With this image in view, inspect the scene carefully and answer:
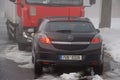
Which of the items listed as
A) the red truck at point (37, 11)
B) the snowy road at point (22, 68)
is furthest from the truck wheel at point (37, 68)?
the red truck at point (37, 11)

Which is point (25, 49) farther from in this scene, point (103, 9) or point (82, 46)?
Answer: point (103, 9)

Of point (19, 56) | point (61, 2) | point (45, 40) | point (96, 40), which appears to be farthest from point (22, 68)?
point (61, 2)

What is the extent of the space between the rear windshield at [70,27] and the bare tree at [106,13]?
43.7ft

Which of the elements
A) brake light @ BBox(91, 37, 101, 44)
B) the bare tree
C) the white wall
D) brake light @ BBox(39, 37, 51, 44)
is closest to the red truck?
brake light @ BBox(39, 37, 51, 44)

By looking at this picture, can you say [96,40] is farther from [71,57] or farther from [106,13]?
[106,13]

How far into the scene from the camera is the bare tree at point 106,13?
83.8 ft

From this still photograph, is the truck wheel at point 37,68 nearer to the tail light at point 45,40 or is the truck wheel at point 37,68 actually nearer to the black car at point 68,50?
the black car at point 68,50

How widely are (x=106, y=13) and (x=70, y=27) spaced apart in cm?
1409

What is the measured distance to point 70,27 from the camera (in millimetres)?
12234

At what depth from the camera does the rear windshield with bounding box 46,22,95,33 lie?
475 inches

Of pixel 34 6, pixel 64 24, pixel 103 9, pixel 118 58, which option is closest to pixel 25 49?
pixel 34 6

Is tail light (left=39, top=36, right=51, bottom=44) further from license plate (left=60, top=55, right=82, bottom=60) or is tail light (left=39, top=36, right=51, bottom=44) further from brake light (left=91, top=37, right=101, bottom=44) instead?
brake light (left=91, top=37, right=101, bottom=44)

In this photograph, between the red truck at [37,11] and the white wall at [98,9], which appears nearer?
the red truck at [37,11]

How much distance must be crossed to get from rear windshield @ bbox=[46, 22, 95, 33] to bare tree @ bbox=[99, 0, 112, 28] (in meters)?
13.3
